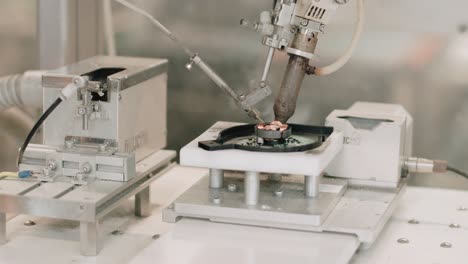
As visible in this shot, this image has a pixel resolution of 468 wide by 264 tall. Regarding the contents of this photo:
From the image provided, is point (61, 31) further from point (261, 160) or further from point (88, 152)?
point (261, 160)

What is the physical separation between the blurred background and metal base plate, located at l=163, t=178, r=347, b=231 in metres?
0.52

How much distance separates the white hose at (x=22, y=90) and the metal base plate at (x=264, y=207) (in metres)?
0.44

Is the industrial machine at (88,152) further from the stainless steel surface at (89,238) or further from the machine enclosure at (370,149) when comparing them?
the machine enclosure at (370,149)

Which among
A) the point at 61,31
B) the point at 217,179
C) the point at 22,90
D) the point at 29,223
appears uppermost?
the point at 61,31

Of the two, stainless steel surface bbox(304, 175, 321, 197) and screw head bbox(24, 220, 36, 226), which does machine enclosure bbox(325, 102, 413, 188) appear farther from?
screw head bbox(24, 220, 36, 226)

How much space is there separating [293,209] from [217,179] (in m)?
0.18

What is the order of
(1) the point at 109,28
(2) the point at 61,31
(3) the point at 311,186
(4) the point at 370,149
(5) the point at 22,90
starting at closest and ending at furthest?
(3) the point at 311,186 → (4) the point at 370,149 → (5) the point at 22,90 → (2) the point at 61,31 → (1) the point at 109,28

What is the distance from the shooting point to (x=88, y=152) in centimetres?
163

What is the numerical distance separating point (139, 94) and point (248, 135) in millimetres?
230

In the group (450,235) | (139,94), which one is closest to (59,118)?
(139,94)

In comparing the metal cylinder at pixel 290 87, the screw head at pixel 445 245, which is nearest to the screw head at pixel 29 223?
the metal cylinder at pixel 290 87

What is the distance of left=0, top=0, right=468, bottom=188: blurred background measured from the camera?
2.09 m

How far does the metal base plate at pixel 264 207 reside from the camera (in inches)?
60.1

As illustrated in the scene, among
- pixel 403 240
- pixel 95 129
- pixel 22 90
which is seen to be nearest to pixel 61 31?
pixel 22 90
